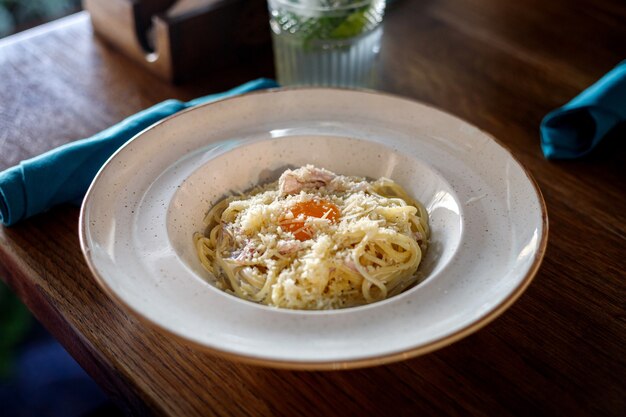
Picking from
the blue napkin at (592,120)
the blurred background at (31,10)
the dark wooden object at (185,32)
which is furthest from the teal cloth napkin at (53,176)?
the blurred background at (31,10)

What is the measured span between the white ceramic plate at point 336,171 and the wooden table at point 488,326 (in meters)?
0.20

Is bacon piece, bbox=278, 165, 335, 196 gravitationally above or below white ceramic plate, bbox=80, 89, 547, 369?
below

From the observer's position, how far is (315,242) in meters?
1.65

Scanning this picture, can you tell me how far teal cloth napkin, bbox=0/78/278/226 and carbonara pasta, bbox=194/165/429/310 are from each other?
17.8 inches

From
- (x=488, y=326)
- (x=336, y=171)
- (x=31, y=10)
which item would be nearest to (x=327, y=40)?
(x=336, y=171)

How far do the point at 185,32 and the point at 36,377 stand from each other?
1977mm

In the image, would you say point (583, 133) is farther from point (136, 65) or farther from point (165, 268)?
point (136, 65)

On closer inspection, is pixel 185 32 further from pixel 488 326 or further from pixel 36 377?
pixel 36 377

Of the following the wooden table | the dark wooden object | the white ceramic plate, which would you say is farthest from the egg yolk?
the dark wooden object

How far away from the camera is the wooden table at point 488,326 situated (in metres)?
1.46

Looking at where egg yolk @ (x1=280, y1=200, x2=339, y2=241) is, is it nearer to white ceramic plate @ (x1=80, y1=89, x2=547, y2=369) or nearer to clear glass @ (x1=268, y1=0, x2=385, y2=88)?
white ceramic plate @ (x1=80, y1=89, x2=547, y2=369)

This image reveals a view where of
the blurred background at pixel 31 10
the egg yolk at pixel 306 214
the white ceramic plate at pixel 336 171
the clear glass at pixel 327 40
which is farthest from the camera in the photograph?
the blurred background at pixel 31 10

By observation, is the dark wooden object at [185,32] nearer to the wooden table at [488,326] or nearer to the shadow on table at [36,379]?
the wooden table at [488,326]

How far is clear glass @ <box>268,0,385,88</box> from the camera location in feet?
7.80
